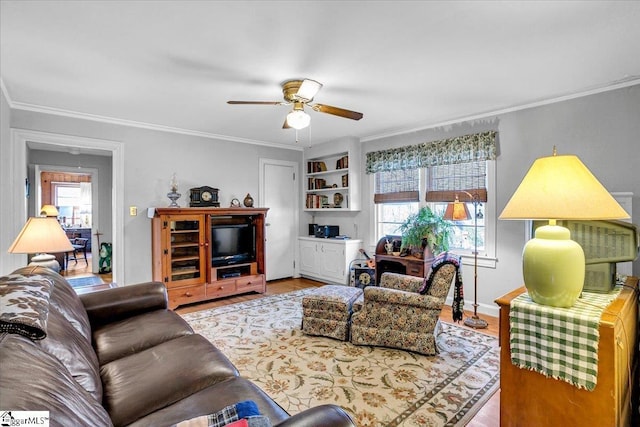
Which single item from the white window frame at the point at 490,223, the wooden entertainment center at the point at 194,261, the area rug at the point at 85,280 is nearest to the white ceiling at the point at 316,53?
the white window frame at the point at 490,223

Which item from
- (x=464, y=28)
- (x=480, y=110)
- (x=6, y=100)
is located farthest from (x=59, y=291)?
(x=480, y=110)

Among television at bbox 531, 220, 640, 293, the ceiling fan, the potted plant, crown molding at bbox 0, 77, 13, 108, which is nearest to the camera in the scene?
television at bbox 531, 220, 640, 293

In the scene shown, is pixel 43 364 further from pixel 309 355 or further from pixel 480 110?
pixel 480 110

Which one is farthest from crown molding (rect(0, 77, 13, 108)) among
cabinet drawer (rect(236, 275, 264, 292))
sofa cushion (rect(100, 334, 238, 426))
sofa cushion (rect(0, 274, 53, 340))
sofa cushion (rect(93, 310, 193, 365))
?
cabinet drawer (rect(236, 275, 264, 292))

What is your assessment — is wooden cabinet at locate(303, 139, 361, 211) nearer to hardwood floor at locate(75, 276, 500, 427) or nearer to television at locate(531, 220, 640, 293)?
hardwood floor at locate(75, 276, 500, 427)

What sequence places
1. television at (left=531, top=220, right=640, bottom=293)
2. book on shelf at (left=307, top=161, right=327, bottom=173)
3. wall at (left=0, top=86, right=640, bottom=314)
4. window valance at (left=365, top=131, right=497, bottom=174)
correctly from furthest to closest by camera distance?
book on shelf at (left=307, top=161, right=327, bottom=173)
window valance at (left=365, top=131, right=497, bottom=174)
wall at (left=0, top=86, right=640, bottom=314)
television at (left=531, top=220, right=640, bottom=293)

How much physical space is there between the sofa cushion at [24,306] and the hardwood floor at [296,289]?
119cm

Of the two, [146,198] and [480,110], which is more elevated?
[480,110]

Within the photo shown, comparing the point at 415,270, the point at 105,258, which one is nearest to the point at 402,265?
the point at 415,270

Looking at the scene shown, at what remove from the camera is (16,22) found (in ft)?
6.56

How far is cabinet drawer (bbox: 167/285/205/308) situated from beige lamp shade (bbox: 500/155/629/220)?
13.1ft

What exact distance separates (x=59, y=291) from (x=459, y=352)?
304cm

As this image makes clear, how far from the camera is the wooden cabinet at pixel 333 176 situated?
5.23 meters

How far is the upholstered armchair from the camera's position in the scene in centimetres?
273
